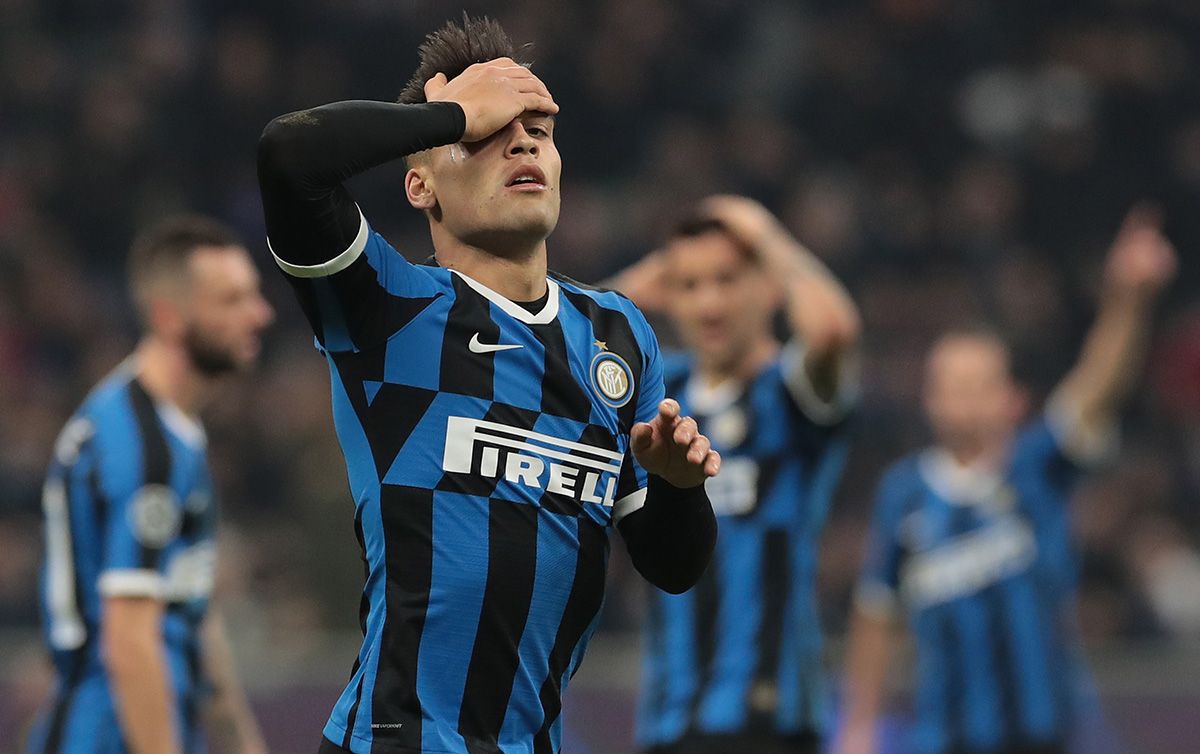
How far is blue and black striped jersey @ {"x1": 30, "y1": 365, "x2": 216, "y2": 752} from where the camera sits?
204 inches

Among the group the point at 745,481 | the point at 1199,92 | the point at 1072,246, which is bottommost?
the point at 745,481

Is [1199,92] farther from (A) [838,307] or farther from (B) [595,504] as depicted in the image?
(B) [595,504]

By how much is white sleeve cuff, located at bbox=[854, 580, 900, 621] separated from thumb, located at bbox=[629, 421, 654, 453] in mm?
4842

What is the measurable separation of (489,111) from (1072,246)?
31.7 feet

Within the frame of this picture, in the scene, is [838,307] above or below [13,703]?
above

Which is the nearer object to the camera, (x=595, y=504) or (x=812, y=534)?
(x=595, y=504)

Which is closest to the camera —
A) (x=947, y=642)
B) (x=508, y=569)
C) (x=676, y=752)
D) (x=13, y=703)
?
(x=508, y=569)

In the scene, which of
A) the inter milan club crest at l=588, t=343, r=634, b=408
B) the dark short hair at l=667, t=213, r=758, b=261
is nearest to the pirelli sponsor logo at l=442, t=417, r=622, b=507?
the inter milan club crest at l=588, t=343, r=634, b=408

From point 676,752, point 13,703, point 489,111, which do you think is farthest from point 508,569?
point 13,703

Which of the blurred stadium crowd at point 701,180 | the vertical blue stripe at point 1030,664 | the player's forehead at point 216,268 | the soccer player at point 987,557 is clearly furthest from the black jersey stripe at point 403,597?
the blurred stadium crowd at point 701,180

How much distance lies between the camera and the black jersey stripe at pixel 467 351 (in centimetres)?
321

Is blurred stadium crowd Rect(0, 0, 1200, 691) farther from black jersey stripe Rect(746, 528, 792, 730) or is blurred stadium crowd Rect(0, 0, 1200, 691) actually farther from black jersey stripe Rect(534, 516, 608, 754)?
black jersey stripe Rect(534, 516, 608, 754)

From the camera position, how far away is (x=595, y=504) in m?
3.36

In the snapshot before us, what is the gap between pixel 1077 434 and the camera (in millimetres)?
7531
